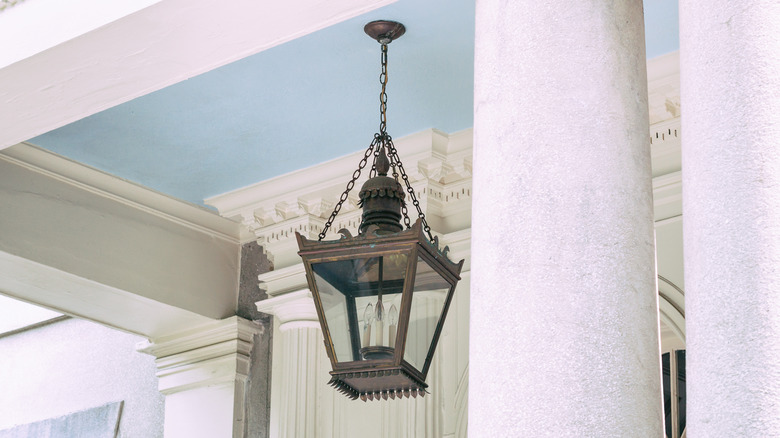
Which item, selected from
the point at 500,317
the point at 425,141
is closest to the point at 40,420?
the point at 425,141

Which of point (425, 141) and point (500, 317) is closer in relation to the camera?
point (500, 317)

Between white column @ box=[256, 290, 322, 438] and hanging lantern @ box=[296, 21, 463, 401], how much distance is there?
8.47ft

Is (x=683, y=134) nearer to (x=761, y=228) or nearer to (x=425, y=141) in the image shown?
(x=761, y=228)

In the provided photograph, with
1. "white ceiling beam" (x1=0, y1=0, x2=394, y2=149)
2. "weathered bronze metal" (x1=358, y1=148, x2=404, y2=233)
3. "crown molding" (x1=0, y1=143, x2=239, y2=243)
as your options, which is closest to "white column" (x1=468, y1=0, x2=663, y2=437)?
"white ceiling beam" (x1=0, y1=0, x2=394, y2=149)

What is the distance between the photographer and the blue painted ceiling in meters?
6.48

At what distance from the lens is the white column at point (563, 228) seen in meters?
2.89

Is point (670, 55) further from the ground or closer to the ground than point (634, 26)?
further from the ground

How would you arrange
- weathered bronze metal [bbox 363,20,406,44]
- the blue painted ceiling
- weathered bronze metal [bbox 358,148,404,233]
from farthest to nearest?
1. the blue painted ceiling
2. weathered bronze metal [bbox 363,20,406,44]
3. weathered bronze metal [bbox 358,148,404,233]

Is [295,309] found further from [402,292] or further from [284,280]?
[402,292]

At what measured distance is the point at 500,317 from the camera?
3029 mm

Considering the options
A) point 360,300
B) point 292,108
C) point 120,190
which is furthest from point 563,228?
point 120,190

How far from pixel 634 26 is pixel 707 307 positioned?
97cm

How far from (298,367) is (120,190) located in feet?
5.56

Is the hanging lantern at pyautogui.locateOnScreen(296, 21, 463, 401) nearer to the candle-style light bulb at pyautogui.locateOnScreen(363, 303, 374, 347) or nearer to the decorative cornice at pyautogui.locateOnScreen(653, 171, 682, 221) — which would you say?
the candle-style light bulb at pyautogui.locateOnScreen(363, 303, 374, 347)
